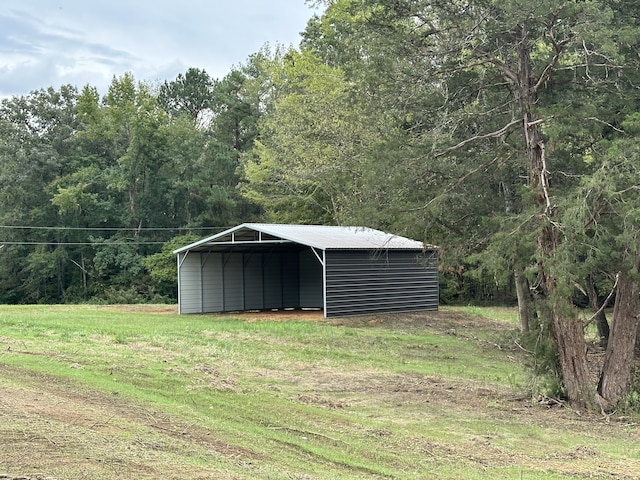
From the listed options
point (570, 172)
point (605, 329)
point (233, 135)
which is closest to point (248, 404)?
point (570, 172)

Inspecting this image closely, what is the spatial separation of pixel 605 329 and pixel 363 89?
7.53 metres

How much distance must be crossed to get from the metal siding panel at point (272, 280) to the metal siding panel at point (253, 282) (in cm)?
Answer: 31

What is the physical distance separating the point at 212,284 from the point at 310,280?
4.94m

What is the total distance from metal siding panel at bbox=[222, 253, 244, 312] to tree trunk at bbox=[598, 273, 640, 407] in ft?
58.3

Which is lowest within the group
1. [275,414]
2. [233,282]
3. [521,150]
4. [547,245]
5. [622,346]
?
[275,414]

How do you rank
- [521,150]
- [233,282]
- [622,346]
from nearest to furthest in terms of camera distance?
[622,346]
[521,150]
[233,282]

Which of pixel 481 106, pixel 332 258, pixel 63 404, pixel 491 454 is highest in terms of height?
pixel 481 106

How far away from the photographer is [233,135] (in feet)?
147

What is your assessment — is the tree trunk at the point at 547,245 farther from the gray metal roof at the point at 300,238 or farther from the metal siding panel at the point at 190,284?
the metal siding panel at the point at 190,284

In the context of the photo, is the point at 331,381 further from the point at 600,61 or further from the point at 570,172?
the point at 600,61

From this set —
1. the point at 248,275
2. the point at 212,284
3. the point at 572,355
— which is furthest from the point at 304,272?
the point at 572,355

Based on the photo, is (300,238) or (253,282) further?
(253,282)

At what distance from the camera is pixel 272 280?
2917 cm

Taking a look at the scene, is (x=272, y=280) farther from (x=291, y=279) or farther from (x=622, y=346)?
(x=622, y=346)
